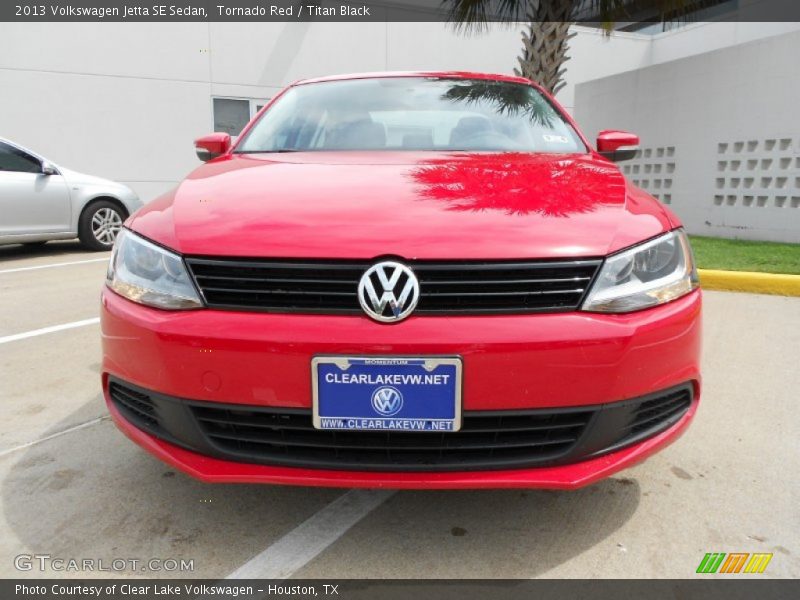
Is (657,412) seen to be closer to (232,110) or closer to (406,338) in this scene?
(406,338)

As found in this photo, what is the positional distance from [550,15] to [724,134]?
2.80 metres

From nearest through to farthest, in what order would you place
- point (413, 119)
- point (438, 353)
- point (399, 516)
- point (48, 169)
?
point (438, 353), point (399, 516), point (413, 119), point (48, 169)

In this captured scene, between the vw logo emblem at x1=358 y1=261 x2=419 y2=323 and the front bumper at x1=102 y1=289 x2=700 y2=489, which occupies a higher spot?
the vw logo emblem at x1=358 y1=261 x2=419 y2=323

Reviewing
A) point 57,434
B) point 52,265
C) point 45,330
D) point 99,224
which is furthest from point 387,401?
point 99,224

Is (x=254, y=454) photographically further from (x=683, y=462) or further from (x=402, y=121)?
(x=402, y=121)

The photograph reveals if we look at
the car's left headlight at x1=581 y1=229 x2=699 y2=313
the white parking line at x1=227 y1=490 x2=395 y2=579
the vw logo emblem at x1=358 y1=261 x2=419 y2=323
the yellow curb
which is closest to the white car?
the white parking line at x1=227 y1=490 x2=395 y2=579

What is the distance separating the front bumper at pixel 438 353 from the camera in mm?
1460

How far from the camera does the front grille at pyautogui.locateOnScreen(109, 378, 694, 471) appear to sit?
152cm

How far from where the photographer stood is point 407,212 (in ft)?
5.50

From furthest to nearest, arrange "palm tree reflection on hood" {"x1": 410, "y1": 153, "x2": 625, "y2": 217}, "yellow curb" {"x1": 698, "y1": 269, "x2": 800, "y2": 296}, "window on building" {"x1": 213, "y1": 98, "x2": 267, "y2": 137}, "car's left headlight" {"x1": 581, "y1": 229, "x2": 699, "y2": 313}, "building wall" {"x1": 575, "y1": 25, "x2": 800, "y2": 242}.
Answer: "window on building" {"x1": 213, "y1": 98, "x2": 267, "y2": 137} → "building wall" {"x1": 575, "y1": 25, "x2": 800, "y2": 242} → "yellow curb" {"x1": 698, "y1": 269, "x2": 800, "y2": 296} → "palm tree reflection on hood" {"x1": 410, "y1": 153, "x2": 625, "y2": 217} → "car's left headlight" {"x1": 581, "y1": 229, "x2": 699, "y2": 313}

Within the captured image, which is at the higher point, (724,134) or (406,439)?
(724,134)

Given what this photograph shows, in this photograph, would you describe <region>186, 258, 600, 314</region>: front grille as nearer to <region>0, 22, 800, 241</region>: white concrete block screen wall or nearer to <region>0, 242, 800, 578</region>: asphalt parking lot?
<region>0, 242, 800, 578</region>: asphalt parking lot

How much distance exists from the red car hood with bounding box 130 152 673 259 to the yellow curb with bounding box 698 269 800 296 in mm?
3783

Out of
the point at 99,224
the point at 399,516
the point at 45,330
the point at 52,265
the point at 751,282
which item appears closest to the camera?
the point at 399,516
